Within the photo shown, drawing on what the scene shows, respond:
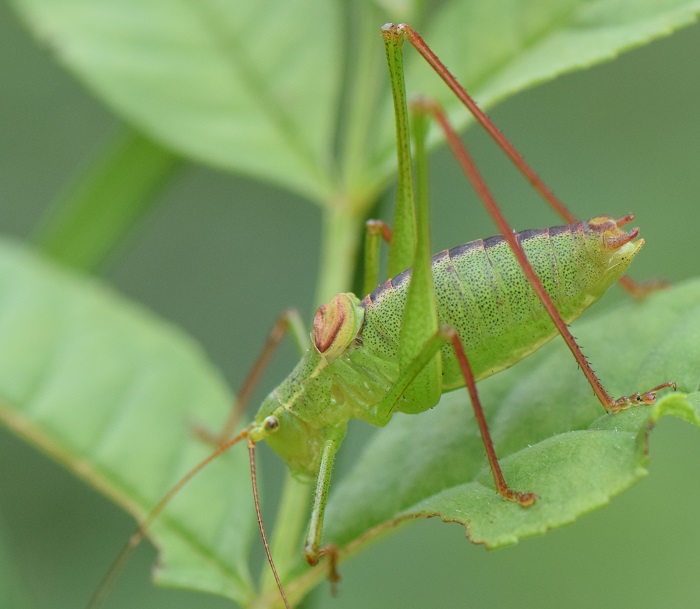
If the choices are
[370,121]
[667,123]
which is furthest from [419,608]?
[667,123]

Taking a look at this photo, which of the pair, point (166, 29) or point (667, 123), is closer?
point (166, 29)

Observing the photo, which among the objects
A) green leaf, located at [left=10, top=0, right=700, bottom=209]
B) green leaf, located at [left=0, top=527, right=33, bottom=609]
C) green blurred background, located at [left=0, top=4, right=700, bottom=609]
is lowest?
green blurred background, located at [left=0, top=4, right=700, bottom=609]

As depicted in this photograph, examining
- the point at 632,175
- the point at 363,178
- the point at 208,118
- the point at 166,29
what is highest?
the point at 166,29

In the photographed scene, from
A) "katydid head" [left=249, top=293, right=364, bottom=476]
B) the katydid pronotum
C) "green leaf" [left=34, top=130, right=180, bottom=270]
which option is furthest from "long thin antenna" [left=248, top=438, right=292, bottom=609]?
"green leaf" [left=34, top=130, right=180, bottom=270]

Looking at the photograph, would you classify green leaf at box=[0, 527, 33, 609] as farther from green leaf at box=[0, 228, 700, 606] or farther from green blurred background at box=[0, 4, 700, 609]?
green leaf at box=[0, 228, 700, 606]

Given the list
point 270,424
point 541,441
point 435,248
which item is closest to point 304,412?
point 270,424

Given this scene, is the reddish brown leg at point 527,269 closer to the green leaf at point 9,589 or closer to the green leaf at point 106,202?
the green leaf at point 106,202

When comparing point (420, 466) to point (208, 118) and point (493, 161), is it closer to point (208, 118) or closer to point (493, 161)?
point (208, 118)

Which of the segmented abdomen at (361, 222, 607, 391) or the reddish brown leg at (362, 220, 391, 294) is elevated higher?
the reddish brown leg at (362, 220, 391, 294)
